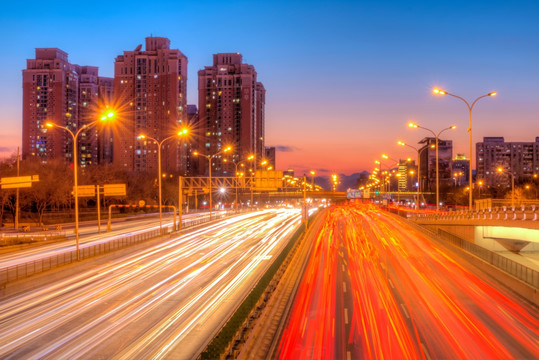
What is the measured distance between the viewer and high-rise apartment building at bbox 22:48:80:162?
596 ft

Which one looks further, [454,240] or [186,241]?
[186,241]

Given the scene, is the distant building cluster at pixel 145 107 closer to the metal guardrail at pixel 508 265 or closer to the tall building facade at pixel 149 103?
the tall building facade at pixel 149 103

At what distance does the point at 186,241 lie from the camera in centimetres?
→ 4619

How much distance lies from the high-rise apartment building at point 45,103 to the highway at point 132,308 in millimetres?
164960

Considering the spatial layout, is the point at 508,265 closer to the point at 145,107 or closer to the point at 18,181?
the point at 18,181

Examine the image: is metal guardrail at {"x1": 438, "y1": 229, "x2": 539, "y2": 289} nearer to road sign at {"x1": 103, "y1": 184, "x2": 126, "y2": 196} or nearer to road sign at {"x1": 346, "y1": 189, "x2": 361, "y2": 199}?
road sign at {"x1": 103, "y1": 184, "x2": 126, "y2": 196}

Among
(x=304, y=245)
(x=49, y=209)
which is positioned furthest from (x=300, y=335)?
(x=49, y=209)

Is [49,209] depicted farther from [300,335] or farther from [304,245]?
[300,335]

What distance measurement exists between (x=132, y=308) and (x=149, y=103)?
6434 inches

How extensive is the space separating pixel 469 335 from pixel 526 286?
7.22 m

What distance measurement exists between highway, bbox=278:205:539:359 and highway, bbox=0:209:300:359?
345cm

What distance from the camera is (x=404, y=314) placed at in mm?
18875

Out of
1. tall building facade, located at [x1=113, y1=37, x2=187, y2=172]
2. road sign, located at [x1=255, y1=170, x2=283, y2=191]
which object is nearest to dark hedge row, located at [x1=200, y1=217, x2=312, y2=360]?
road sign, located at [x1=255, y1=170, x2=283, y2=191]

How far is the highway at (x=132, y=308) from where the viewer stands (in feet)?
49.3
